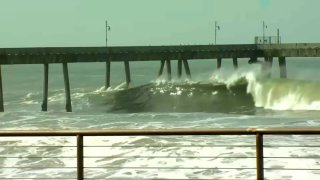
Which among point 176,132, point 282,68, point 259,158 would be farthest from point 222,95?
point 176,132

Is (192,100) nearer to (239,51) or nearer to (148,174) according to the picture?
(239,51)

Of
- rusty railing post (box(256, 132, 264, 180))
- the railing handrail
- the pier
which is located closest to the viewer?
the railing handrail

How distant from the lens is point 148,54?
4431 cm

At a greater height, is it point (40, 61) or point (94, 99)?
point (40, 61)

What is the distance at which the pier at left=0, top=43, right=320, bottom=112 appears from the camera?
127 feet

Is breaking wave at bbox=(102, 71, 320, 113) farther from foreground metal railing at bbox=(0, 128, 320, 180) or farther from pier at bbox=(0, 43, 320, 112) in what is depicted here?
foreground metal railing at bbox=(0, 128, 320, 180)

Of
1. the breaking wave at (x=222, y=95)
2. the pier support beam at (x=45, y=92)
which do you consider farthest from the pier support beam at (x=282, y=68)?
the pier support beam at (x=45, y=92)

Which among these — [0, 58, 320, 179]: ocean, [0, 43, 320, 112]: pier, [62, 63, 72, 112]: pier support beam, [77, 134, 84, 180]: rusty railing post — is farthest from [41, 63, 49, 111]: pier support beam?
[77, 134, 84, 180]: rusty railing post

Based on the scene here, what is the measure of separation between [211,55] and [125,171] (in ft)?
124

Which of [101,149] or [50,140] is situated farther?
[50,140]

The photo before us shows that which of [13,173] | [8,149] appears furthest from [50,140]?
[13,173]

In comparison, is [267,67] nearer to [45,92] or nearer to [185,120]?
[45,92]

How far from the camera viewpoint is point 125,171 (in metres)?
10.4

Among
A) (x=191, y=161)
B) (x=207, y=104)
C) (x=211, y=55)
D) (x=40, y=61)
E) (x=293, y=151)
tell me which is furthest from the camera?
(x=211, y=55)
